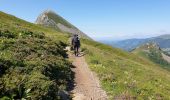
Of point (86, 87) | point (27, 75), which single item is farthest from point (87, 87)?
point (27, 75)

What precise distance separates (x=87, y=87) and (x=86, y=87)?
8cm

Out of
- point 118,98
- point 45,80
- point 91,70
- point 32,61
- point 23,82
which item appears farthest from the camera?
point 91,70

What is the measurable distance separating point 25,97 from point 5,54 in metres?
7.31

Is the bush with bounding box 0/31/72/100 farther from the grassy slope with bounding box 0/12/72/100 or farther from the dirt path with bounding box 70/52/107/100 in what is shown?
the dirt path with bounding box 70/52/107/100

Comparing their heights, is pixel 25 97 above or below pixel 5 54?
below

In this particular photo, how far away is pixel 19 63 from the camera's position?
22281 millimetres

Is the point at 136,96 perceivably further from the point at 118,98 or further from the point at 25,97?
the point at 25,97

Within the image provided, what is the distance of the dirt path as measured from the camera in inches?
872

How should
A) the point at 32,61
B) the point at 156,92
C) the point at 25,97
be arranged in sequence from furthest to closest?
the point at 156,92 < the point at 32,61 < the point at 25,97

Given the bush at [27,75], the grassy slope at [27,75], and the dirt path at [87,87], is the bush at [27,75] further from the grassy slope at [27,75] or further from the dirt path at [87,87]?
the dirt path at [87,87]

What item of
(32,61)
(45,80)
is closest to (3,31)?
(32,61)

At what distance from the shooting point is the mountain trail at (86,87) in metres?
22.1

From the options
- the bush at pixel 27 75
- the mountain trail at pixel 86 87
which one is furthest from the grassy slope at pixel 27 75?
the mountain trail at pixel 86 87

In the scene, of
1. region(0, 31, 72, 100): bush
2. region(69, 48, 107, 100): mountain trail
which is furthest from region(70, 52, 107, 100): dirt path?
region(0, 31, 72, 100): bush
